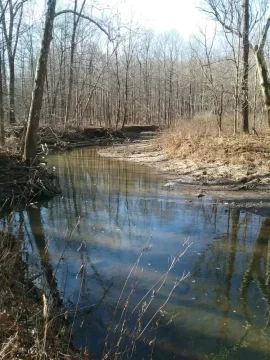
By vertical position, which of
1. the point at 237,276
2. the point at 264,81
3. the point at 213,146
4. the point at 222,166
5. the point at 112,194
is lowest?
the point at 237,276

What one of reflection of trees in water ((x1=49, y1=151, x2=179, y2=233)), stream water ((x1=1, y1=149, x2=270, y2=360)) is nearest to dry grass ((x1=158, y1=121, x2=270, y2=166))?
reflection of trees in water ((x1=49, y1=151, x2=179, y2=233))

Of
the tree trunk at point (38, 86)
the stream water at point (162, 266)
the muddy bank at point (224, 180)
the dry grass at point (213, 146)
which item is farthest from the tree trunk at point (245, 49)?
the tree trunk at point (38, 86)

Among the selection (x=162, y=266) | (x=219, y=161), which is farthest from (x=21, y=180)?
(x=219, y=161)

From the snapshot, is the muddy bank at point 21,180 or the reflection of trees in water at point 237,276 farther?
the muddy bank at point 21,180

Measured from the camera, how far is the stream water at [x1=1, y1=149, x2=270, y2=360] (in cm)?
426

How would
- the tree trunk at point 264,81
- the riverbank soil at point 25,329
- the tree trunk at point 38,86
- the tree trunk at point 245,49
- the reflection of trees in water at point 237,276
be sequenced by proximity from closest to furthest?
1. the riverbank soil at point 25,329
2. the reflection of trees in water at point 237,276
3. the tree trunk at point 38,86
4. the tree trunk at point 264,81
5. the tree trunk at point 245,49

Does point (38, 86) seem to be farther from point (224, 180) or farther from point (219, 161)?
point (219, 161)

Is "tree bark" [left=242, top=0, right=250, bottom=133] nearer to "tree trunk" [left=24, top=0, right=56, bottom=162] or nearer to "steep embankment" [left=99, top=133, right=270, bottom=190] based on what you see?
"steep embankment" [left=99, top=133, right=270, bottom=190]

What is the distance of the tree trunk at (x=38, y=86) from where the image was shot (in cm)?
1152

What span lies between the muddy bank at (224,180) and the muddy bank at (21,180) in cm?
458

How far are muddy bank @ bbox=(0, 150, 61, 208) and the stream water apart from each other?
0.55 m

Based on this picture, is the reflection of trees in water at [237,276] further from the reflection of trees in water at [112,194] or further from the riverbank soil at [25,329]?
the reflection of trees in water at [112,194]

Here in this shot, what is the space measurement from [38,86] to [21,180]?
10.9 ft

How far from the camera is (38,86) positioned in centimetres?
1195
